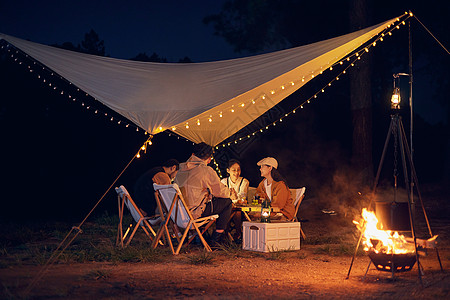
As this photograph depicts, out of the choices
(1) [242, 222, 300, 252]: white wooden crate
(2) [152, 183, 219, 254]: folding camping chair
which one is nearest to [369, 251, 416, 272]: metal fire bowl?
(1) [242, 222, 300, 252]: white wooden crate

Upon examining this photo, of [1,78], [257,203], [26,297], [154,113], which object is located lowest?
[26,297]

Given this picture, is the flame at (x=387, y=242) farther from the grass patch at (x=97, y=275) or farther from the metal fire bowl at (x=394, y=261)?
the grass patch at (x=97, y=275)

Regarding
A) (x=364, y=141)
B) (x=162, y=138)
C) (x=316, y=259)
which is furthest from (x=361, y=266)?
(x=162, y=138)

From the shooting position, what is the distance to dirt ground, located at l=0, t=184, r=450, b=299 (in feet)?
12.9

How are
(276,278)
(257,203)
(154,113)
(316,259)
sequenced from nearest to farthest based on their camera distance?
(276,278) < (316,259) < (154,113) < (257,203)

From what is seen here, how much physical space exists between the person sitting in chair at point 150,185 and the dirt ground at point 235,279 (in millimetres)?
1034

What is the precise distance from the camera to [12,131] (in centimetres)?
1028

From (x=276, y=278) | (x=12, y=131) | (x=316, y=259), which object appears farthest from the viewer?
(x=12, y=131)

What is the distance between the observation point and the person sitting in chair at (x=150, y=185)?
6.45 metres

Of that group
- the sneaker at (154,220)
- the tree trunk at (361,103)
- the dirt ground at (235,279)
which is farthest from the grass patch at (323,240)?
the tree trunk at (361,103)

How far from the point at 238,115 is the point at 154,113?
6.88ft

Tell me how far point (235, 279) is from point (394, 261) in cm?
131

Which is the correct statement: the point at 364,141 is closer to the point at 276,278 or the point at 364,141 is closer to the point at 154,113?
the point at 154,113

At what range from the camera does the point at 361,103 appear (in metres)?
10.8
